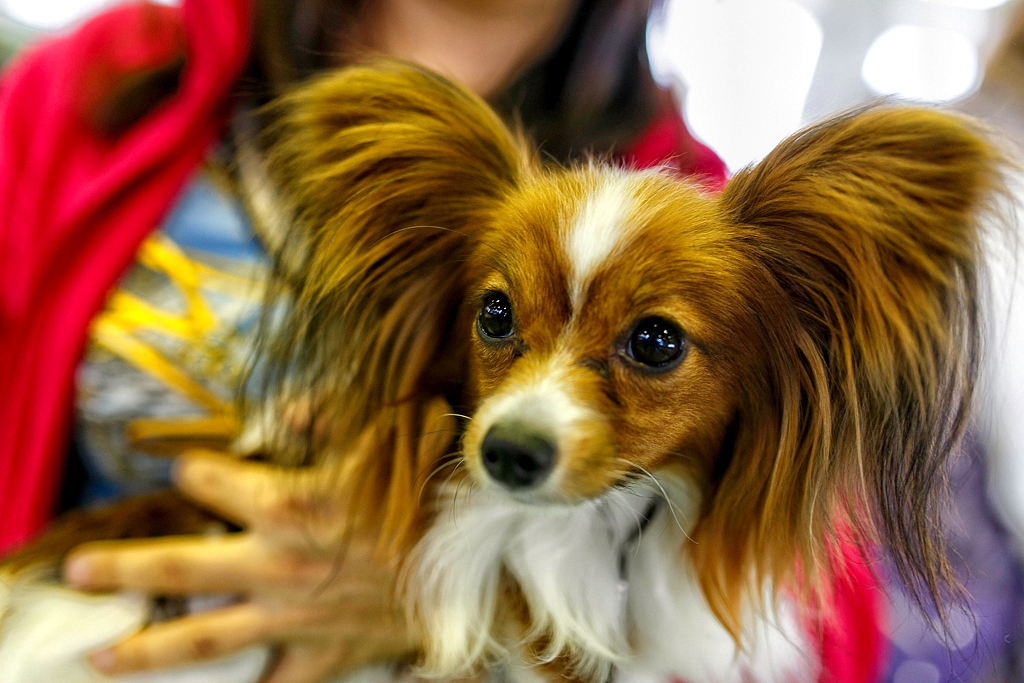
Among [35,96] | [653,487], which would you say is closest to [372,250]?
[653,487]

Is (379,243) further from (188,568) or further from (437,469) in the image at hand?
(188,568)

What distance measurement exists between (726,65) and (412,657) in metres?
0.98

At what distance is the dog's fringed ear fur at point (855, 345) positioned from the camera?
0.60 m

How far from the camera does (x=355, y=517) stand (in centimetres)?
102

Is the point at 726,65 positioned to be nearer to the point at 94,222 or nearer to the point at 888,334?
the point at 888,334

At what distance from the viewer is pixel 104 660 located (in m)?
1.04

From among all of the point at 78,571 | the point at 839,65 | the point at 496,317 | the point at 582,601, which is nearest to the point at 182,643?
the point at 78,571

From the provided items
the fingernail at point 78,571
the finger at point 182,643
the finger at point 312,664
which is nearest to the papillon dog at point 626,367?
the finger at point 312,664

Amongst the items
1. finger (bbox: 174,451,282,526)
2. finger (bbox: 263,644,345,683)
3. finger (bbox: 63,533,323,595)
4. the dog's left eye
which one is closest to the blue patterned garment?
finger (bbox: 174,451,282,526)

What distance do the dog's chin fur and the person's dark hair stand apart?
19.8 inches

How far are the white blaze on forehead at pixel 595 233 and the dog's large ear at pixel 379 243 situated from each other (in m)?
0.14

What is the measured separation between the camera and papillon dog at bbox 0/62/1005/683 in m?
0.67

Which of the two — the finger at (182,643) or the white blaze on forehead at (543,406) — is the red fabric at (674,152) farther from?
the finger at (182,643)

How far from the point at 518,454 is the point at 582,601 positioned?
37 cm
